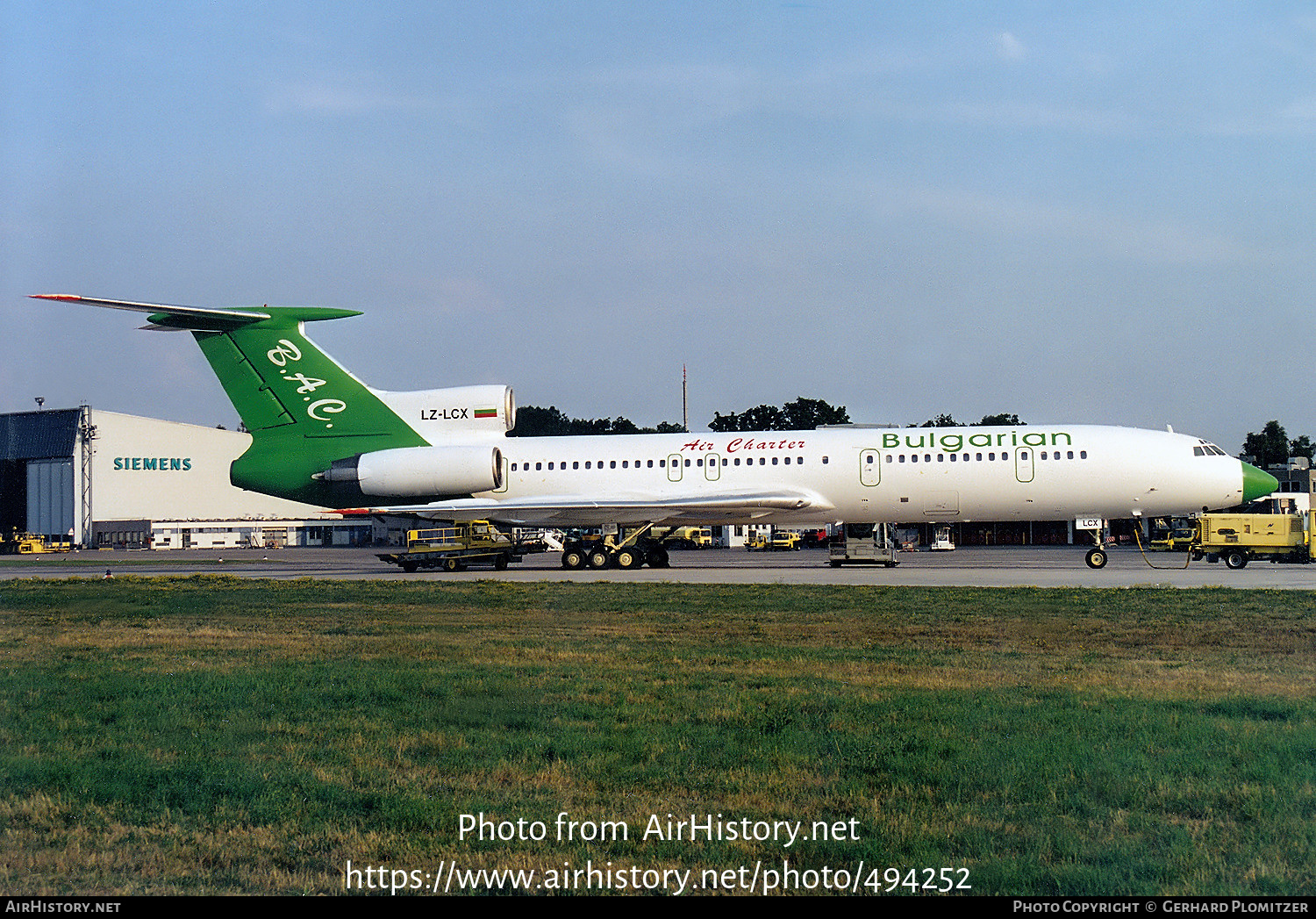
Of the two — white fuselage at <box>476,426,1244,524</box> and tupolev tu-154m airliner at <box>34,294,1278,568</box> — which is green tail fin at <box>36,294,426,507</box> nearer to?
tupolev tu-154m airliner at <box>34,294,1278,568</box>

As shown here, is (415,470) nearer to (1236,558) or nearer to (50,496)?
(1236,558)

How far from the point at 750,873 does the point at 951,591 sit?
15.6 meters

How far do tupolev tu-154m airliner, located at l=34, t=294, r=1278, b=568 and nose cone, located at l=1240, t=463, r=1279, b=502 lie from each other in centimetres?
4

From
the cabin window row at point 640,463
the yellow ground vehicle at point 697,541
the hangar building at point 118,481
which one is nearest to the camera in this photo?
the cabin window row at point 640,463

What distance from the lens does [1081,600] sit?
57.1 ft

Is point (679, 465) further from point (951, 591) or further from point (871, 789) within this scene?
point (871, 789)

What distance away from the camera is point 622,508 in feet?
97.3

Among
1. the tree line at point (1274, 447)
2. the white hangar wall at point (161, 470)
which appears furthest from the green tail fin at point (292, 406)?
the tree line at point (1274, 447)

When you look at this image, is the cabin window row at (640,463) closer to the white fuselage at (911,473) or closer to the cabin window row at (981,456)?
the white fuselage at (911,473)

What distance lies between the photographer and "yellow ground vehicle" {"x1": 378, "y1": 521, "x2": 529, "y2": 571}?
31.5m

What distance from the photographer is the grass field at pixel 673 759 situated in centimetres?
492

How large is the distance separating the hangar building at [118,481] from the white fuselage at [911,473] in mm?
46944

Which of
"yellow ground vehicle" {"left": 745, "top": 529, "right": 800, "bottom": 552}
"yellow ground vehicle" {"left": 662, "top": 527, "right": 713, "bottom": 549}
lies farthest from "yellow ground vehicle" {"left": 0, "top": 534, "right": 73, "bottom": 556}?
"yellow ground vehicle" {"left": 745, "top": 529, "right": 800, "bottom": 552}

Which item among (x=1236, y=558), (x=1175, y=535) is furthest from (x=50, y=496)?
(x=1236, y=558)
